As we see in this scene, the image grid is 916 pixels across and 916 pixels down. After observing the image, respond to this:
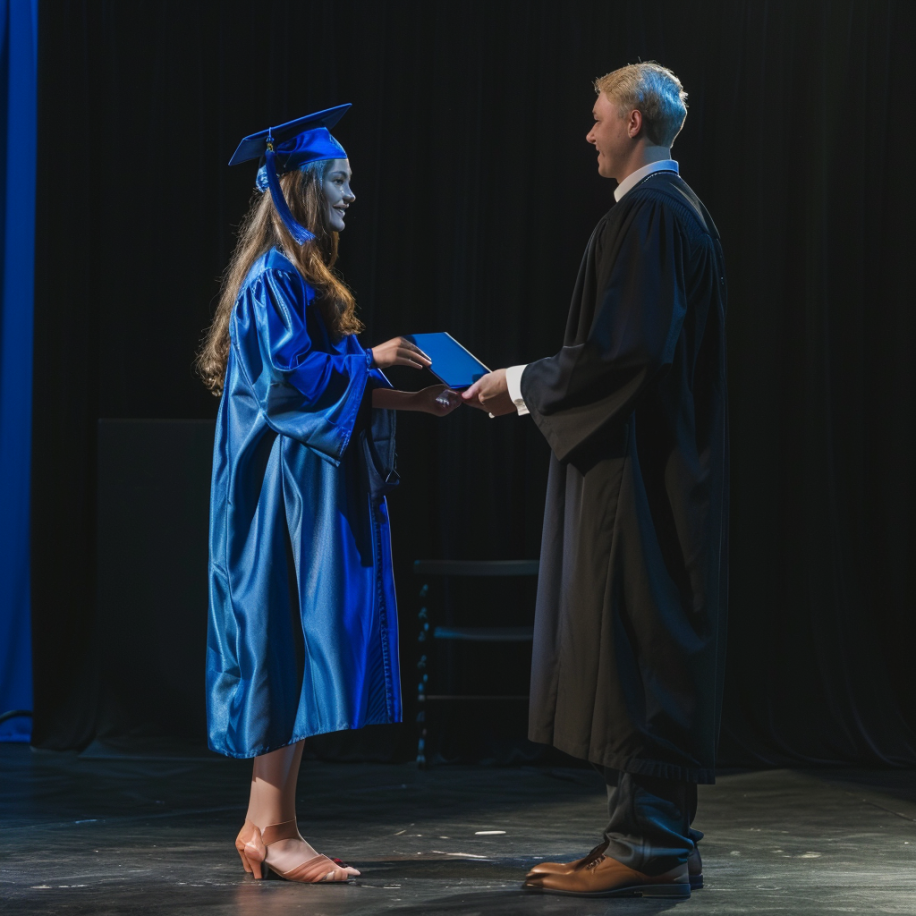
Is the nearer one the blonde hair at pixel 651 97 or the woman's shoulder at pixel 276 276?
the blonde hair at pixel 651 97

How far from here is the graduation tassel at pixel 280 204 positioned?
8.63ft

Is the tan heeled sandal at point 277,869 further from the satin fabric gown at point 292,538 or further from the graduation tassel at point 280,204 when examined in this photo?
the graduation tassel at point 280,204

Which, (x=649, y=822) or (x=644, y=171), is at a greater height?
(x=644, y=171)

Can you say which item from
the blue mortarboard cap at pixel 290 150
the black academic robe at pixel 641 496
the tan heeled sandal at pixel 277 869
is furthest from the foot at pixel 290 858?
the blue mortarboard cap at pixel 290 150

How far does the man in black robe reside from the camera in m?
2.31

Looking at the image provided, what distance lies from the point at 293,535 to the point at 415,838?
100 cm

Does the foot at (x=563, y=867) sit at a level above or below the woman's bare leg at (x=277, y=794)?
below

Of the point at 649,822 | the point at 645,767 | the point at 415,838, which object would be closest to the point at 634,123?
the point at 645,767

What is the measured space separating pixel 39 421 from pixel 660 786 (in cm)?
309

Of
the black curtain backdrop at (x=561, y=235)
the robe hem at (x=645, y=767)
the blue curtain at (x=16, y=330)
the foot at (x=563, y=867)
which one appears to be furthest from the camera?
the blue curtain at (x=16, y=330)

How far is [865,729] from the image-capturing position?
4.37 metres

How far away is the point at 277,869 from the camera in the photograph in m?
2.53

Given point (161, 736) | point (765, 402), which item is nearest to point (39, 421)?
point (161, 736)

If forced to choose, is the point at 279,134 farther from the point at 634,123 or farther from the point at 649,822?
the point at 649,822
